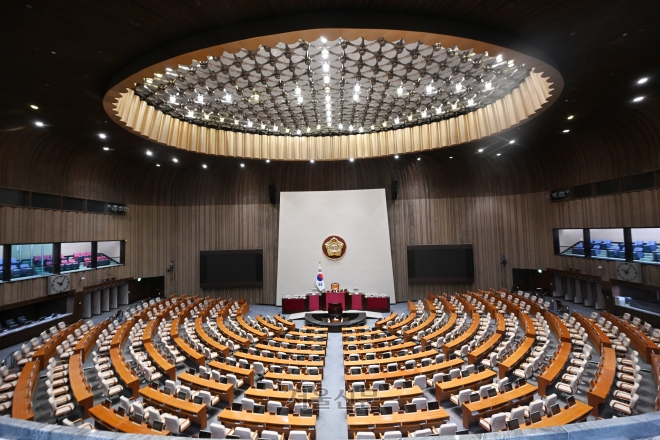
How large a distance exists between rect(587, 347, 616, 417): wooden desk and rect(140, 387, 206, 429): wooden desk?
345 inches

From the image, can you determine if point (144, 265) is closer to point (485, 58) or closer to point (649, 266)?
point (485, 58)

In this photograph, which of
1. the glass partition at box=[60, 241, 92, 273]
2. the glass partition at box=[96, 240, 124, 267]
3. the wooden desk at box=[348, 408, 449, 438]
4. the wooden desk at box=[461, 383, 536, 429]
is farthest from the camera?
the glass partition at box=[96, 240, 124, 267]

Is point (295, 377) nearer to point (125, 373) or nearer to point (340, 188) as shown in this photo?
point (125, 373)

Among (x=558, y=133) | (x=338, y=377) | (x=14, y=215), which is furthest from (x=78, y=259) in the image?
(x=558, y=133)

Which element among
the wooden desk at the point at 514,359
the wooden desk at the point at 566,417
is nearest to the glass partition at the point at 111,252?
the wooden desk at the point at 514,359

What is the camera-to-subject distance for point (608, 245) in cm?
1581

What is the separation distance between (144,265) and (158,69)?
52.0 feet

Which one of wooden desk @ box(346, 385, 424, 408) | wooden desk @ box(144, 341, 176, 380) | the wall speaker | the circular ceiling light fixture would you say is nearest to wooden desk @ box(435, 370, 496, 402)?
wooden desk @ box(346, 385, 424, 408)

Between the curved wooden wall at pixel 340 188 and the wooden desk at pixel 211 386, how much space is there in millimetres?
10999

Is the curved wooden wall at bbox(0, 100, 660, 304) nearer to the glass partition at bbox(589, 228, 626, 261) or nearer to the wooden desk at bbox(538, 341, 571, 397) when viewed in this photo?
the glass partition at bbox(589, 228, 626, 261)

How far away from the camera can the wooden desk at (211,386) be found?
319 inches

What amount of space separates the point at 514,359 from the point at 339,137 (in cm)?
1499

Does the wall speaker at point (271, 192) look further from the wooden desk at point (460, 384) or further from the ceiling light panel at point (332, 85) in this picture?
the wooden desk at point (460, 384)

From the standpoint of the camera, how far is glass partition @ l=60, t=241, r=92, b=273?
52.2 ft
